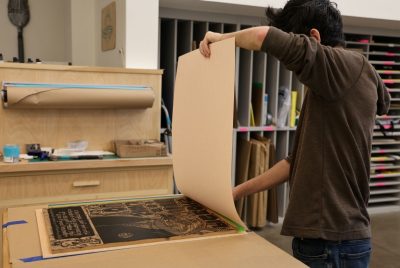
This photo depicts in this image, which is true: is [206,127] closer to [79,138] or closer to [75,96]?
[75,96]

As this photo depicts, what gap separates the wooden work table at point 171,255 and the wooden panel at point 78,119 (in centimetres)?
128

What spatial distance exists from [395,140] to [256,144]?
65.3 inches

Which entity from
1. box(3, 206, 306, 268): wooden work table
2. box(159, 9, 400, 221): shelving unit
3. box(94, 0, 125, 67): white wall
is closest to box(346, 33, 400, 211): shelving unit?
box(159, 9, 400, 221): shelving unit

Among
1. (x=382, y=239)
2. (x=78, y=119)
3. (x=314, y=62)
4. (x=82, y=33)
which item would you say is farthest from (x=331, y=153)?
(x=382, y=239)

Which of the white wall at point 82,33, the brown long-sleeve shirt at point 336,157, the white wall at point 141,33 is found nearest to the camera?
the brown long-sleeve shirt at point 336,157

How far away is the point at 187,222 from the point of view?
3.92 ft

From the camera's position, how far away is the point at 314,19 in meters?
1.21

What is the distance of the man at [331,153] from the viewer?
1146mm

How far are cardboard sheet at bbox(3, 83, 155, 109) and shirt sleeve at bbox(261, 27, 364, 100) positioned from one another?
55.2 inches

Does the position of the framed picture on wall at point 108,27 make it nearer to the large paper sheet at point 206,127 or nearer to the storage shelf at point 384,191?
the large paper sheet at point 206,127

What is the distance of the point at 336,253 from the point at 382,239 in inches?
108

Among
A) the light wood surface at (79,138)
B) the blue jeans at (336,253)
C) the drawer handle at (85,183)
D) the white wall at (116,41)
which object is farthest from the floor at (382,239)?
the blue jeans at (336,253)

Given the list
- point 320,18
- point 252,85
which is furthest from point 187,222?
point 252,85

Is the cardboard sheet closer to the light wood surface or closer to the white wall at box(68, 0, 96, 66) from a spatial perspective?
the light wood surface
